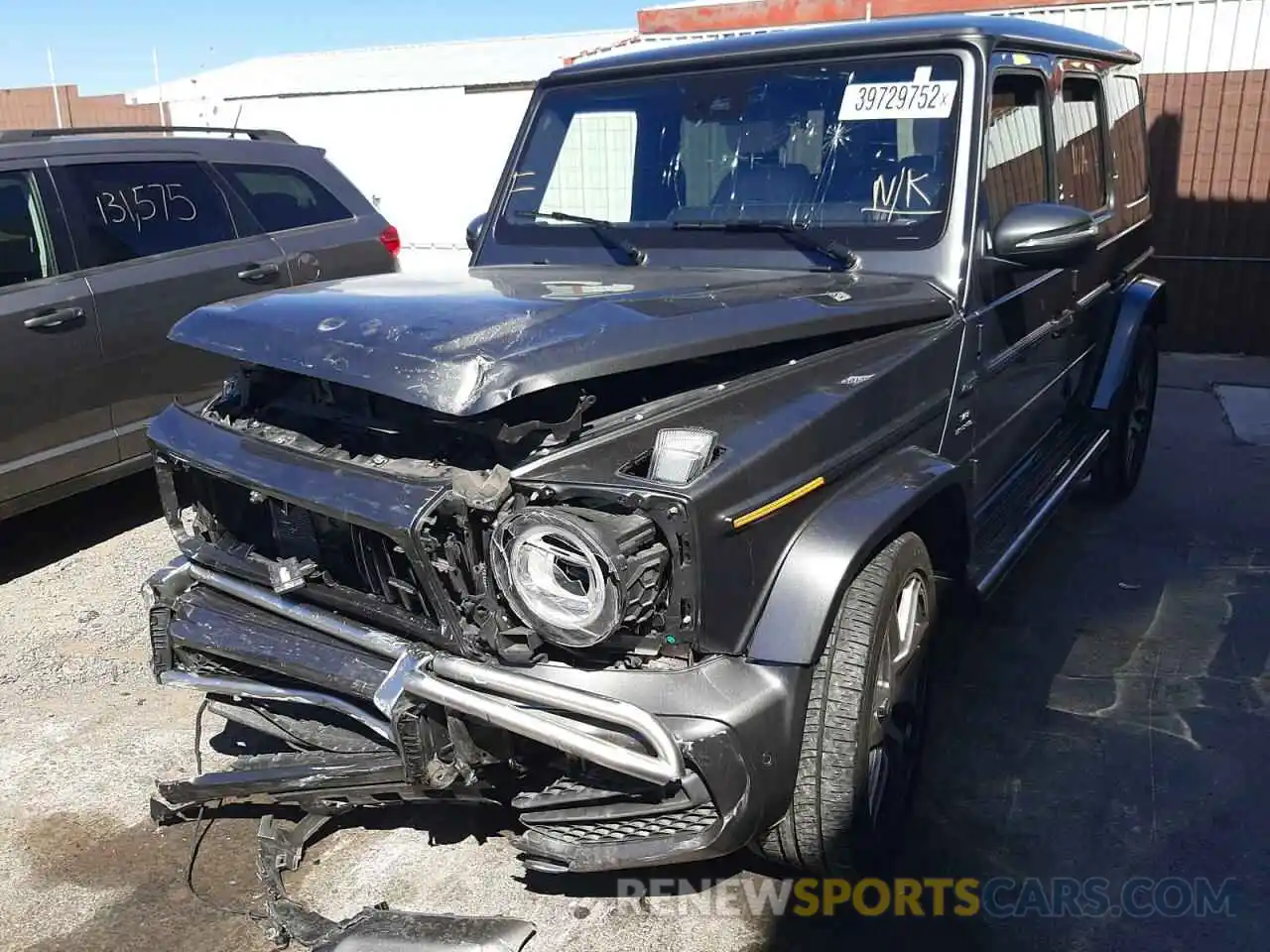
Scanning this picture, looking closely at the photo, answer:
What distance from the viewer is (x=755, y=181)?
11.7 ft

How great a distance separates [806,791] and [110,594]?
142 inches

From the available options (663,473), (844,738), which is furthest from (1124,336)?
(663,473)

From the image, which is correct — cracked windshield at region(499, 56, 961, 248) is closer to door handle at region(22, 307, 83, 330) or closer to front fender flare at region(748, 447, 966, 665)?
front fender flare at region(748, 447, 966, 665)

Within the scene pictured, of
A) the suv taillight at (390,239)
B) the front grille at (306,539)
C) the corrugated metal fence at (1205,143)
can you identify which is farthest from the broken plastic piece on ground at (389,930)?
the corrugated metal fence at (1205,143)

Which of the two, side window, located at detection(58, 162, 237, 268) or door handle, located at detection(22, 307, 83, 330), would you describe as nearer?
door handle, located at detection(22, 307, 83, 330)

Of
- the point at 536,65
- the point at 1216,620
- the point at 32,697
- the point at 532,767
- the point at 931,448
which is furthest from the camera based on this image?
the point at 536,65

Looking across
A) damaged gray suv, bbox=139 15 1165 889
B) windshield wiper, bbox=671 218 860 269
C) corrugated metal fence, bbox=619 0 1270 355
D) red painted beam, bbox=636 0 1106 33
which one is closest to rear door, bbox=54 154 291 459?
damaged gray suv, bbox=139 15 1165 889

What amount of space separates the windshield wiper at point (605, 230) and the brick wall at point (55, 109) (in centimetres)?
1679

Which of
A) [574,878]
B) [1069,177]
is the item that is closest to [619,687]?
[574,878]

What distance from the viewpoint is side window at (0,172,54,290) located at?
16.5ft

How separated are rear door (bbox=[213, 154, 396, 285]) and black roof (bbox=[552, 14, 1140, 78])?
2722 mm

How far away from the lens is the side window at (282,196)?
6223 mm

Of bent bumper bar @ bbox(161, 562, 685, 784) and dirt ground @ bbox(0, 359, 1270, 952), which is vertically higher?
bent bumper bar @ bbox(161, 562, 685, 784)

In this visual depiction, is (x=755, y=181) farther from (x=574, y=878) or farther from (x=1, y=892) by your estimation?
(x=1, y=892)
